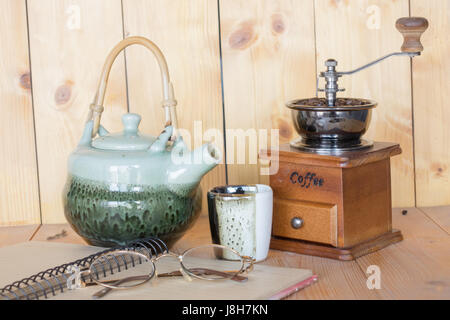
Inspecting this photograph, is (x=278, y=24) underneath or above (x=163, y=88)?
above

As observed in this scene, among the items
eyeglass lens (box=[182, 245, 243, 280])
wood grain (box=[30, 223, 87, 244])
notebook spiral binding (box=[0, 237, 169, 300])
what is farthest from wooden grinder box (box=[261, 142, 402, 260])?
wood grain (box=[30, 223, 87, 244])

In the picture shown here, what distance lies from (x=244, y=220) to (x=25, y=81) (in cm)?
62

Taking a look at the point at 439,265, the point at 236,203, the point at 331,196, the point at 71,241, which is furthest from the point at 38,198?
the point at 439,265

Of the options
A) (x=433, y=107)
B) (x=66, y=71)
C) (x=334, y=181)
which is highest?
(x=66, y=71)

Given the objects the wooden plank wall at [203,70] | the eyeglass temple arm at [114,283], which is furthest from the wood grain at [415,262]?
the eyeglass temple arm at [114,283]

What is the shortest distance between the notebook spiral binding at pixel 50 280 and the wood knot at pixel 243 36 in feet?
1.70

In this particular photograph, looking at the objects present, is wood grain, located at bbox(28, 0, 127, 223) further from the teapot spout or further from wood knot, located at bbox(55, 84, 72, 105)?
the teapot spout

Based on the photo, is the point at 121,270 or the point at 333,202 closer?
the point at 121,270

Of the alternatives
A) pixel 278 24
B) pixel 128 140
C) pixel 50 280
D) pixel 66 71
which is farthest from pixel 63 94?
pixel 50 280

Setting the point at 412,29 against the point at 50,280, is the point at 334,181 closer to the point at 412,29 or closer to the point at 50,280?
the point at 412,29

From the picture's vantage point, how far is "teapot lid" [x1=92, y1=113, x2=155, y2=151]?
108cm

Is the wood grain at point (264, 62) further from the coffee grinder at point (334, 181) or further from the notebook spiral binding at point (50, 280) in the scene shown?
the notebook spiral binding at point (50, 280)

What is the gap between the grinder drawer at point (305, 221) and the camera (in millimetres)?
1087

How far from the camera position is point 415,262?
1040 millimetres
